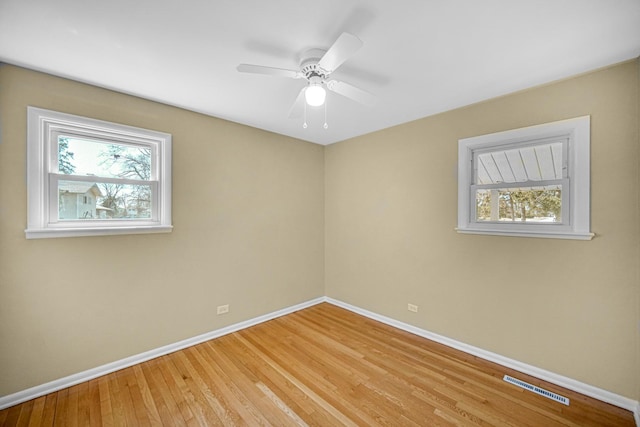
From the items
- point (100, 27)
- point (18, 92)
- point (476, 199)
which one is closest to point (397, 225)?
point (476, 199)

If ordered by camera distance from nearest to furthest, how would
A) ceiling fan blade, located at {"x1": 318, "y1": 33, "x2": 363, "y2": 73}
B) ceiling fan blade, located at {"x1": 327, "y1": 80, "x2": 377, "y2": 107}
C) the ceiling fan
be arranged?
ceiling fan blade, located at {"x1": 318, "y1": 33, "x2": 363, "y2": 73} < the ceiling fan < ceiling fan blade, located at {"x1": 327, "y1": 80, "x2": 377, "y2": 107}

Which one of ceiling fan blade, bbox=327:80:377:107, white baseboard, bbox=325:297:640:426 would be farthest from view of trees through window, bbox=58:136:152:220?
white baseboard, bbox=325:297:640:426

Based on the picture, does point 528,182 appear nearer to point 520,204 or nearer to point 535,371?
point 520,204

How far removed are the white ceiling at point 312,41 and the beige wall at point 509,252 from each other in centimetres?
31

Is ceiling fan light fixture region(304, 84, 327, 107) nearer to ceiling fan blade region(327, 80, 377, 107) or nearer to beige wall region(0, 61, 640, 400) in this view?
ceiling fan blade region(327, 80, 377, 107)

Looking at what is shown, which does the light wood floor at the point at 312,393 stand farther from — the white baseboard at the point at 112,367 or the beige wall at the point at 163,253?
the beige wall at the point at 163,253

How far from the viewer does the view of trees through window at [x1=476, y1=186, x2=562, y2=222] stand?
2.22m

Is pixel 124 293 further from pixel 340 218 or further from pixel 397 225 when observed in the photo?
pixel 397 225

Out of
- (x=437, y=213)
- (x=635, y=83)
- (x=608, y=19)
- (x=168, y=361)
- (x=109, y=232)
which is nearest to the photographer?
(x=608, y=19)

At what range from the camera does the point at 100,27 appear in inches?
60.2

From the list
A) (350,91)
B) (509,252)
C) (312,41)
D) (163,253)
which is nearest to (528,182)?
(509,252)

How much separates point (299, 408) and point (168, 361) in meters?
1.42

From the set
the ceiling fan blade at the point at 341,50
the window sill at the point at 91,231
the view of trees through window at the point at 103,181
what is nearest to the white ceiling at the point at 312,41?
the ceiling fan blade at the point at 341,50

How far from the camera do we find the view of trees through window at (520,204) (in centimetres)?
222
